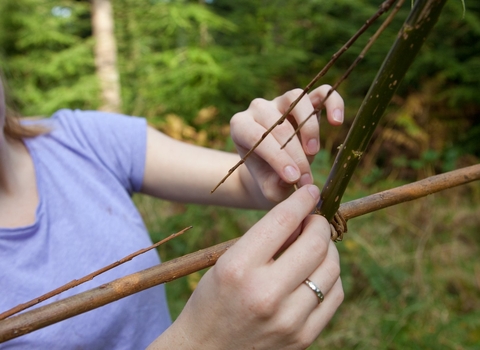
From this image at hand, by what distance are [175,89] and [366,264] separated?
1879 millimetres

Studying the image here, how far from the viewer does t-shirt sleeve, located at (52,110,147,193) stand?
39.6 inches

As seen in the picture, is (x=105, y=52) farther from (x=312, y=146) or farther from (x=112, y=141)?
(x=312, y=146)

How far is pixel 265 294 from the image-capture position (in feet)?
1.51

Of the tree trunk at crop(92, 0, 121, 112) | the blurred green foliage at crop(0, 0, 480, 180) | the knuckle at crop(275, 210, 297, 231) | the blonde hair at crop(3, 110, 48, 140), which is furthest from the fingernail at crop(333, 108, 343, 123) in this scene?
the tree trunk at crop(92, 0, 121, 112)

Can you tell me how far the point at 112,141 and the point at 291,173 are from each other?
1.88ft

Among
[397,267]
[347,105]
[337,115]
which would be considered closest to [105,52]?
[347,105]

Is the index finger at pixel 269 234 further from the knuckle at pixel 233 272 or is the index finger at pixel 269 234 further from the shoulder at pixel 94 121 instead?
the shoulder at pixel 94 121

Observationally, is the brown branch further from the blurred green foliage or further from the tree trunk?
the tree trunk

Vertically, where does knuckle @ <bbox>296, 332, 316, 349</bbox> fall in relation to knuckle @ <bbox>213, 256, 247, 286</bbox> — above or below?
below

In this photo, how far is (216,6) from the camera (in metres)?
4.51

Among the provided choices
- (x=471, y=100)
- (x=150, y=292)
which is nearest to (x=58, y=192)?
(x=150, y=292)

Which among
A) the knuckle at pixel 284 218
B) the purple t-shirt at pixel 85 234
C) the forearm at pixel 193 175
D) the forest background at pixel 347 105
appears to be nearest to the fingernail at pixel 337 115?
the knuckle at pixel 284 218

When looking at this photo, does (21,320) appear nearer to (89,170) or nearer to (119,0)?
(89,170)

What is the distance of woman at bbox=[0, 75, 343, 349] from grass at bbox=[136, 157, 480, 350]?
1030 millimetres
